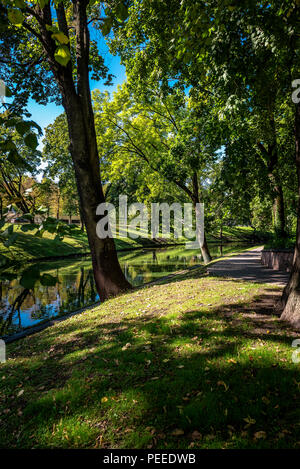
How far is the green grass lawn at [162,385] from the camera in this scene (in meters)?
2.49

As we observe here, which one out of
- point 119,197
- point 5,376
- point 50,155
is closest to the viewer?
point 5,376

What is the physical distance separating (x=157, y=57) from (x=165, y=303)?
778cm

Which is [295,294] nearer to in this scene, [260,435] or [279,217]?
[260,435]

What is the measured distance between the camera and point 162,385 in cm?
313

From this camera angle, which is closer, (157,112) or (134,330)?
(134,330)

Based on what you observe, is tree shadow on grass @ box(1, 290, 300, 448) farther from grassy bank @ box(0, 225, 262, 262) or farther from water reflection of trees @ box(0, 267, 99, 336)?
grassy bank @ box(0, 225, 262, 262)

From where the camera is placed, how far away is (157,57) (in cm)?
821

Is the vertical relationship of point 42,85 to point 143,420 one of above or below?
above

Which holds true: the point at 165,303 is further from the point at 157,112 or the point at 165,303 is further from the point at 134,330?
the point at 157,112

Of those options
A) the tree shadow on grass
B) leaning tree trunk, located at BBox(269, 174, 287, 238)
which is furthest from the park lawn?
the tree shadow on grass

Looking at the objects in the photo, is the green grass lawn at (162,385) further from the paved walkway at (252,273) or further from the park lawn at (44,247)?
the park lawn at (44,247)

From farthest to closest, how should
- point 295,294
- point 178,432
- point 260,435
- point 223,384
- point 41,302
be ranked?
1. point 41,302
2. point 295,294
3. point 223,384
4. point 178,432
5. point 260,435

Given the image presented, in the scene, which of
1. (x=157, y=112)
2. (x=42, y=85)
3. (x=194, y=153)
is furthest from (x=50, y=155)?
(x=194, y=153)

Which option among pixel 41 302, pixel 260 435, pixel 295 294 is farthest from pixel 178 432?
pixel 41 302
